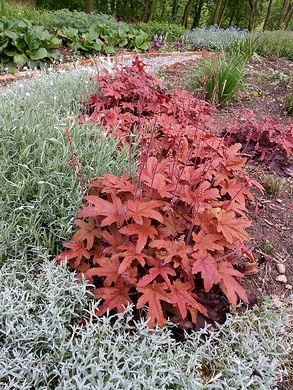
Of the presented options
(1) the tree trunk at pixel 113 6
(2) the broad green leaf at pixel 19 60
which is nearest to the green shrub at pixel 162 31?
(2) the broad green leaf at pixel 19 60

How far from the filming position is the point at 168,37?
11273 millimetres

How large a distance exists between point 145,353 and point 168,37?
36.1ft

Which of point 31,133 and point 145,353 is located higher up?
point 31,133

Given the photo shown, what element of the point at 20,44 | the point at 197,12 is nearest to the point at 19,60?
the point at 20,44

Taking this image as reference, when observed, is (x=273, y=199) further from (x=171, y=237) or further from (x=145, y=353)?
(x=145, y=353)

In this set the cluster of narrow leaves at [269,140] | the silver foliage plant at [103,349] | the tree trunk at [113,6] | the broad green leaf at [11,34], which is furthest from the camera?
the tree trunk at [113,6]

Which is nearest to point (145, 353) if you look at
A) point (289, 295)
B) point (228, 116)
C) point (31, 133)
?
point (289, 295)


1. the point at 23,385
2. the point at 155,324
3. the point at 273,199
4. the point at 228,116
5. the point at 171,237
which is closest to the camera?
the point at 23,385

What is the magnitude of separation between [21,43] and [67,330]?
5.34 m

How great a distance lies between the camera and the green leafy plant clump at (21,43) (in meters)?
5.83

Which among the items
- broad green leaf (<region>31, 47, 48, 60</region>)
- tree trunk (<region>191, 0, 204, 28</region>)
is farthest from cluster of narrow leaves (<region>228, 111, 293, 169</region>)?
tree trunk (<region>191, 0, 204, 28</region>)

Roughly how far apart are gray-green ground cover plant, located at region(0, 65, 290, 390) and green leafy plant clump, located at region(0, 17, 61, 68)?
12.4 ft

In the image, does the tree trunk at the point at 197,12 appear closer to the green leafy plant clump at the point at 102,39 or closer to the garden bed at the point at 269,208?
the green leafy plant clump at the point at 102,39

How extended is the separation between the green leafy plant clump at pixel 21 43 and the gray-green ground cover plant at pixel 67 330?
3777mm
